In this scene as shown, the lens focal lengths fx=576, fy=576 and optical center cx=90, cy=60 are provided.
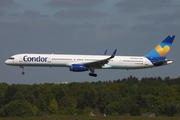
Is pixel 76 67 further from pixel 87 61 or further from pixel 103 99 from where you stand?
pixel 103 99

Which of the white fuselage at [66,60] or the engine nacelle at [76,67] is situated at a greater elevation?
the white fuselage at [66,60]

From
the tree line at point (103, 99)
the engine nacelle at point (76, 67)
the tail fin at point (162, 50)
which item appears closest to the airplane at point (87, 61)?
the engine nacelle at point (76, 67)

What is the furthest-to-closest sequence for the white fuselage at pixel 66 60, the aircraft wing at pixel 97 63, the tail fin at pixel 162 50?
the tail fin at pixel 162 50 → the aircraft wing at pixel 97 63 → the white fuselage at pixel 66 60

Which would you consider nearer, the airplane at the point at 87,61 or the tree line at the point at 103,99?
the airplane at the point at 87,61

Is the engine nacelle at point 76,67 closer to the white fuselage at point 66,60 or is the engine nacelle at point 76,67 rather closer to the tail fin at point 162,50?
the white fuselage at point 66,60

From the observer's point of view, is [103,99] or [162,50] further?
[103,99]

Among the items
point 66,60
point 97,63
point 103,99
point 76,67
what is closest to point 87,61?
point 97,63

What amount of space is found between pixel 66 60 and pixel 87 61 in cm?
375

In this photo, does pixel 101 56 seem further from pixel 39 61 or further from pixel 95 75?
pixel 39 61

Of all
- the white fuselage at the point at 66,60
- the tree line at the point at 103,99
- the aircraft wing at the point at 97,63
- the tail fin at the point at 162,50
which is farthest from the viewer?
the tree line at the point at 103,99

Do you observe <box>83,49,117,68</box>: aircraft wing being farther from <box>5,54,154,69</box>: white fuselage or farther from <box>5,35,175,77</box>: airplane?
<box>5,54,154,69</box>: white fuselage

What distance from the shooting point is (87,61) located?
3807 inches

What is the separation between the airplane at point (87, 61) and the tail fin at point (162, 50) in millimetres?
275

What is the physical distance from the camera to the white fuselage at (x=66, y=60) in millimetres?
94812
